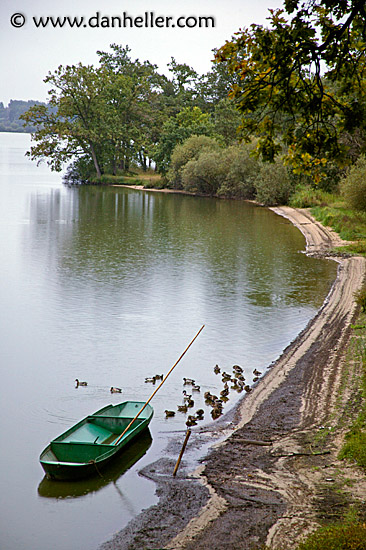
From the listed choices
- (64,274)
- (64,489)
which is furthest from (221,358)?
(64,274)

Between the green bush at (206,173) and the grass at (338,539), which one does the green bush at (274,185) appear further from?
the grass at (338,539)

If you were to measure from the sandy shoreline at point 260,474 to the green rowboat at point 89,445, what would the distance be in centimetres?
72

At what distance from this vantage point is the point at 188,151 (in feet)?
218

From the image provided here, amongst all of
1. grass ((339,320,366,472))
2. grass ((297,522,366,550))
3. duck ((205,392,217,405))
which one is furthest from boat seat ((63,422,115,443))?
grass ((297,522,366,550))

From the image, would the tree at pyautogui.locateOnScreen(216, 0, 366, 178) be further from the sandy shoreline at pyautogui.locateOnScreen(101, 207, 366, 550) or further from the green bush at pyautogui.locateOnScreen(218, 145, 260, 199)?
the green bush at pyautogui.locateOnScreen(218, 145, 260, 199)

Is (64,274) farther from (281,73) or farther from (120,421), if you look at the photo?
(281,73)

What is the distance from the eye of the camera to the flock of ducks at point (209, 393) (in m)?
11.9

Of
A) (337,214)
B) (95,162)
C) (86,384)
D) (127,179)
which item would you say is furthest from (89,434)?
(95,162)

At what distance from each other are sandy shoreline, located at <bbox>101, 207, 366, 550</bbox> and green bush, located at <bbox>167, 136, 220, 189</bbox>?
177 ft

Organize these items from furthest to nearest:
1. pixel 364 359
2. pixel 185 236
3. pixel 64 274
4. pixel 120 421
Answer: pixel 185 236, pixel 64 274, pixel 364 359, pixel 120 421

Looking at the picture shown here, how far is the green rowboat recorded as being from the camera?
9.21m

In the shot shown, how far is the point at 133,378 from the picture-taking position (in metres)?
14.0

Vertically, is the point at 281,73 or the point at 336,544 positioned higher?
the point at 281,73

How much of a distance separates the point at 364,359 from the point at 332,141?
5640 mm
